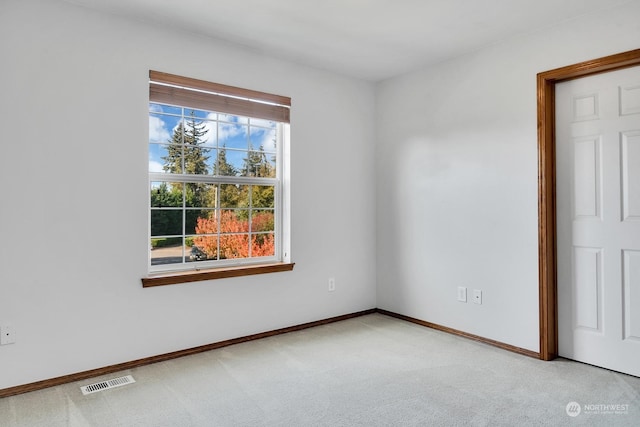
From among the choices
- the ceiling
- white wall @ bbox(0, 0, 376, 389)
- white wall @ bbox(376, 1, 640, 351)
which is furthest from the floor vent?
white wall @ bbox(376, 1, 640, 351)

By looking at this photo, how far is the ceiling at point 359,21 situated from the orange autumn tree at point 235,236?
4.63ft

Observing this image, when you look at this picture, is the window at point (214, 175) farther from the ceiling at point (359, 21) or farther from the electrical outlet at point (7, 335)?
the electrical outlet at point (7, 335)

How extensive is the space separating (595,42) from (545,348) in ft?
6.90

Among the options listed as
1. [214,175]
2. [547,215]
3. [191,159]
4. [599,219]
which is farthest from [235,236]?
[599,219]

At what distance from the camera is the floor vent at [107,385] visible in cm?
243

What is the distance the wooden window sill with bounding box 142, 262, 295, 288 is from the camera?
2875 millimetres

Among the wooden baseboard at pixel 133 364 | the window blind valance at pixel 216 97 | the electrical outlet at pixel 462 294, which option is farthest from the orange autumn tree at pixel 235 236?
the electrical outlet at pixel 462 294

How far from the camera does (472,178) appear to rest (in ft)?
11.2

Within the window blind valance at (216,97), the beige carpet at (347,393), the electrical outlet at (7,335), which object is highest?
the window blind valance at (216,97)

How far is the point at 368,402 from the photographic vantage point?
2.29 meters

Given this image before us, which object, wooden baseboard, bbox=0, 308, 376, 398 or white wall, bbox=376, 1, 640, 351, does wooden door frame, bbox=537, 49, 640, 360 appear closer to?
white wall, bbox=376, 1, 640, 351

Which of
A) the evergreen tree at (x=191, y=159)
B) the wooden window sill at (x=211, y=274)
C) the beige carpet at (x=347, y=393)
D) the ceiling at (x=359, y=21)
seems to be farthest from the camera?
the evergreen tree at (x=191, y=159)

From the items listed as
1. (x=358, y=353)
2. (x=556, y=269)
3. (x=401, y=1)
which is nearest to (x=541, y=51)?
(x=401, y=1)

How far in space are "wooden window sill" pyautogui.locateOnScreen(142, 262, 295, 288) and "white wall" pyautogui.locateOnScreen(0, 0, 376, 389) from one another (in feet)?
0.22
